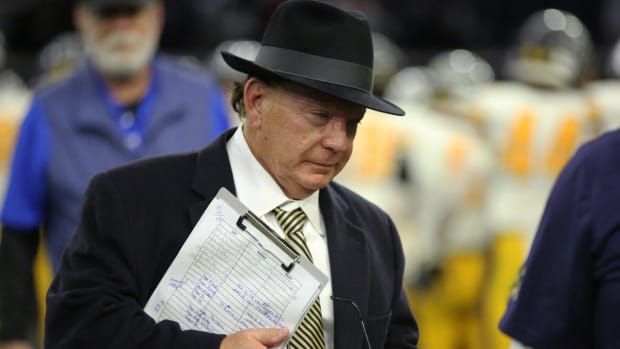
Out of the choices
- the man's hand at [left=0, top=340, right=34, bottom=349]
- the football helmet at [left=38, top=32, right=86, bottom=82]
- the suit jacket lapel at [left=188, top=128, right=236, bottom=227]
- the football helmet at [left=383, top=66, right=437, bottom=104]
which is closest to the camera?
the suit jacket lapel at [left=188, top=128, right=236, bottom=227]

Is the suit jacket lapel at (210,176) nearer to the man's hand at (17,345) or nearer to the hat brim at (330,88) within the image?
the hat brim at (330,88)

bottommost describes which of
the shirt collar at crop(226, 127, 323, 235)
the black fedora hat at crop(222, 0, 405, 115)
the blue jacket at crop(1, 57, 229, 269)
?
the blue jacket at crop(1, 57, 229, 269)

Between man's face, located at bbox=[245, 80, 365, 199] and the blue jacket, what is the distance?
1968 mm

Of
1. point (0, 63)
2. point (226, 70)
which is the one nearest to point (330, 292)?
point (226, 70)

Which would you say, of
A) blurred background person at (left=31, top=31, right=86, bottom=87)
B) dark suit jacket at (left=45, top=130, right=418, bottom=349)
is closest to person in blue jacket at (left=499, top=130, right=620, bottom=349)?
dark suit jacket at (left=45, top=130, right=418, bottom=349)

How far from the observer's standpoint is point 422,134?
9.42 m

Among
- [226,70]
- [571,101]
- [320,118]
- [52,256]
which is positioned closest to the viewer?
[320,118]

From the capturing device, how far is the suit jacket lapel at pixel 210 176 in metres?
3.77

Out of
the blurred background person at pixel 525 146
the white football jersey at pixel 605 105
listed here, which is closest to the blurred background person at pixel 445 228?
the blurred background person at pixel 525 146

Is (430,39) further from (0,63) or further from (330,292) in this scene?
(330,292)

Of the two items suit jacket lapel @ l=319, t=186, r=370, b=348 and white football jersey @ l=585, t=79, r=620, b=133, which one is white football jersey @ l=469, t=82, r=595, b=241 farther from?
suit jacket lapel @ l=319, t=186, r=370, b=348

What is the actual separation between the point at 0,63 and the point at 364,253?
8.74 metres

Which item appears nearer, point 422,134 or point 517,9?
point 422,134

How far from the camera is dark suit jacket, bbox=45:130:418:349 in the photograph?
3.59 metres
